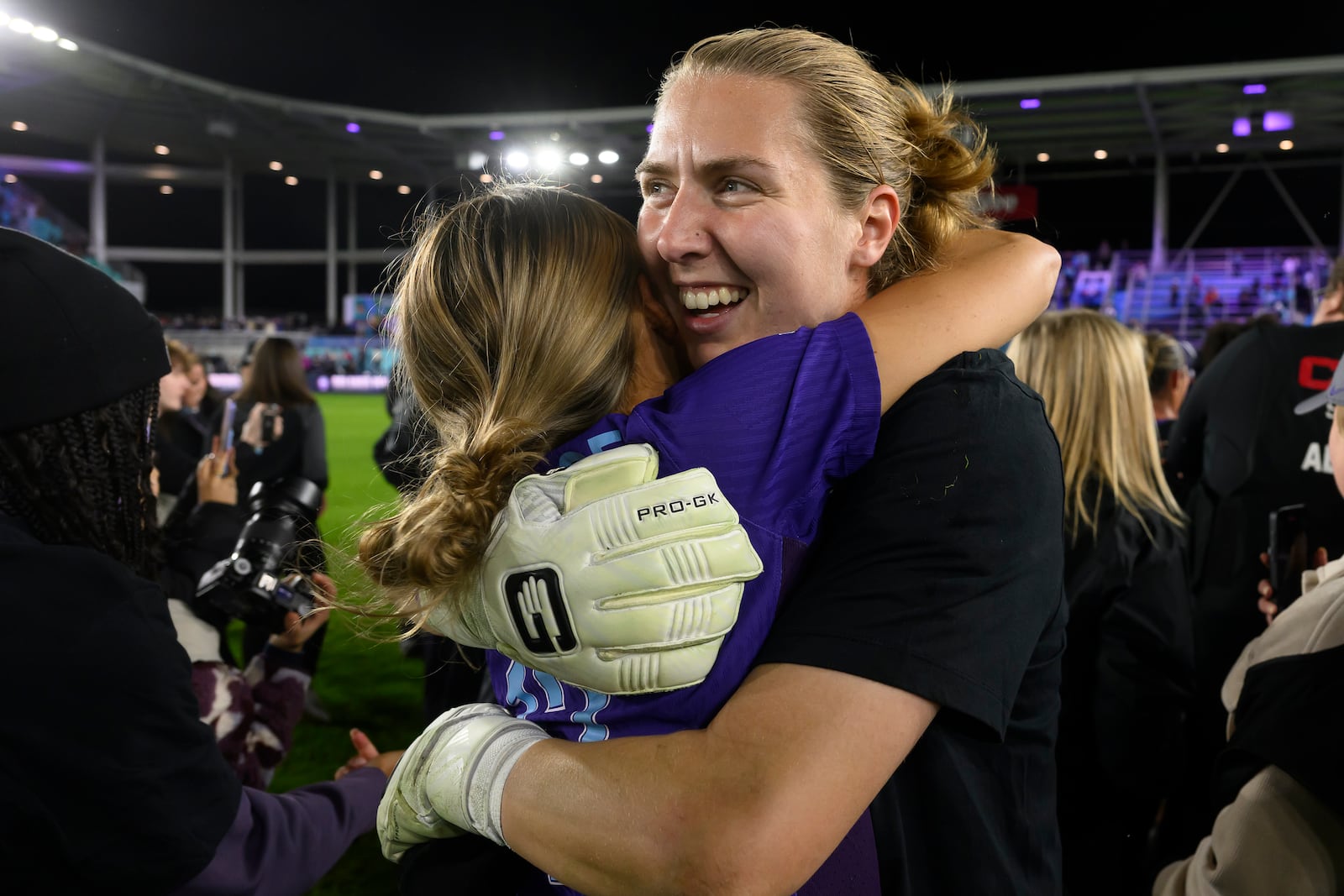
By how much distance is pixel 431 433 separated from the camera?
180 cm

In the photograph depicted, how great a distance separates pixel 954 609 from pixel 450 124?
2730 cm

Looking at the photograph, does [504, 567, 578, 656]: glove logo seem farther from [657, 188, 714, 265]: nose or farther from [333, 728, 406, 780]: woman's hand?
[333, 728, 406, 780]: woman's hand

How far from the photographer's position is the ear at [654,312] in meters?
1.50

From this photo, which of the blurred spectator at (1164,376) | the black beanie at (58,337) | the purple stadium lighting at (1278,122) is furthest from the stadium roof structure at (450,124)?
the black beanie at (58,337)

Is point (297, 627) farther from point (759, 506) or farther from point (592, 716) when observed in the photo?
point (759, 506)

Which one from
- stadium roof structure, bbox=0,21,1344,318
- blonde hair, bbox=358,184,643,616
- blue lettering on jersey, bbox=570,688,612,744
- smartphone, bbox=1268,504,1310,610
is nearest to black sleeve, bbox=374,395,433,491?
blonde hair, bbox=358,184,643,616

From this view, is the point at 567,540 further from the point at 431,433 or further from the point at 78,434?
the point at 78,434

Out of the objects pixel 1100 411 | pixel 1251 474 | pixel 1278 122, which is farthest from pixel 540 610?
pixel 1278 122

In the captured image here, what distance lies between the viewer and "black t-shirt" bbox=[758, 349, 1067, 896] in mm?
1080

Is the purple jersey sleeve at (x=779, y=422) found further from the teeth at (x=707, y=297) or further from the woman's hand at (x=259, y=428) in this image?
the woman's hand at (x=259, y=428)

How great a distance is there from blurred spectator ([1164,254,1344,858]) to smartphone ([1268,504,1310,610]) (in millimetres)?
723

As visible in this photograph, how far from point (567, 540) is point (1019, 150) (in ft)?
94.5

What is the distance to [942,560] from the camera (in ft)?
3.63

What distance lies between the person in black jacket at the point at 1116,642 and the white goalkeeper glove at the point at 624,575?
1.92 metres
